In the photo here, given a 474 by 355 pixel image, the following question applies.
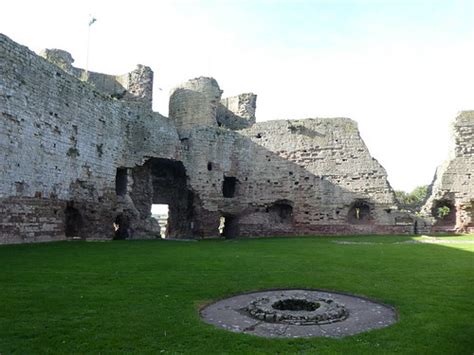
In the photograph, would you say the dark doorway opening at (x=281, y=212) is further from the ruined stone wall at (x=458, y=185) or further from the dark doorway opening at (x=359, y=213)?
the ruined stone wall at (x=458, y=185)

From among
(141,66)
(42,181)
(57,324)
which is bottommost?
(57,324)

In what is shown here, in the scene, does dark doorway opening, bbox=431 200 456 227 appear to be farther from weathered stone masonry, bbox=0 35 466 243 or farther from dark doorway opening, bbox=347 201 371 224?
dark doorway opening, bbox=347 201 371 224

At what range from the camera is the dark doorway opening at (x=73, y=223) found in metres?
17.2

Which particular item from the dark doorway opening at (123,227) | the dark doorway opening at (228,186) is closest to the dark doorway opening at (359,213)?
the dark doorway opening at (228,186)

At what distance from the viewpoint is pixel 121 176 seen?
791 inches

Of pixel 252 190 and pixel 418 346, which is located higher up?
pixel 252 190

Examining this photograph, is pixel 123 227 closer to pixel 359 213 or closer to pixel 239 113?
pixel 239 113

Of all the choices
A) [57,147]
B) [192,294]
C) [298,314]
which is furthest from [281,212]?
[298,314]

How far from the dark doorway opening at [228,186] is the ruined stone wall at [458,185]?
10.2 metres

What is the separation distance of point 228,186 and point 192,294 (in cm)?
1861

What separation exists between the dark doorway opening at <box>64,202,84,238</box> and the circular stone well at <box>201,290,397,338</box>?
468 inches

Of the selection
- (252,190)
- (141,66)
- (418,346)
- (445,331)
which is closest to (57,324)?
(418,346)

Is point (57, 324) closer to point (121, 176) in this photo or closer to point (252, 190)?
point (121, 176)

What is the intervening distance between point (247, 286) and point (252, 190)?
1656 centimetres
